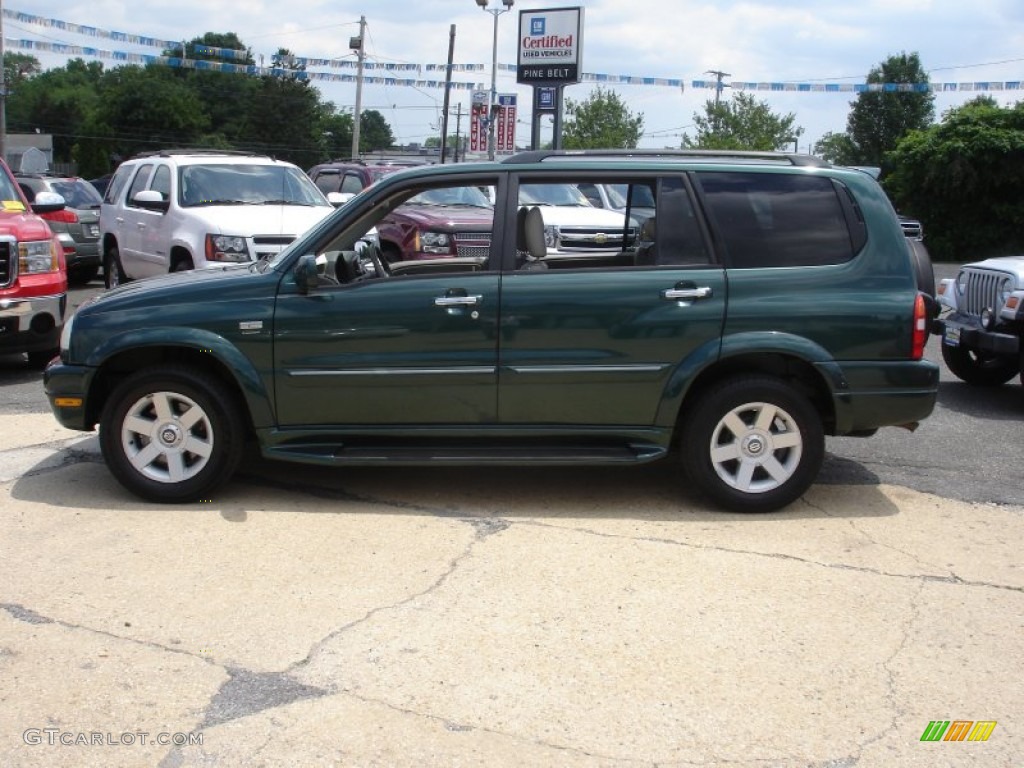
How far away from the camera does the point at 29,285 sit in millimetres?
9148

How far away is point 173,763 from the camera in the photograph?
11.0ft

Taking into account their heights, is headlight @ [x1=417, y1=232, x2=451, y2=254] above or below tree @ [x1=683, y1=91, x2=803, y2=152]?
below

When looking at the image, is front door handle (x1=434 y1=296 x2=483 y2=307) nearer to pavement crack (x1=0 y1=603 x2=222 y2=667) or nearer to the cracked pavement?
the cracked pavement

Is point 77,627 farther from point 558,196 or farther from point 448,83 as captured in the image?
point 448,83

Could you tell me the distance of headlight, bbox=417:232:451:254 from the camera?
1077 centimetres

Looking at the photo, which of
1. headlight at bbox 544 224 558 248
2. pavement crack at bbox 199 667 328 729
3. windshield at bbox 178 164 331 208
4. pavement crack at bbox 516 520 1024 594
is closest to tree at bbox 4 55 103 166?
windshield at bbox 178 164 331 208

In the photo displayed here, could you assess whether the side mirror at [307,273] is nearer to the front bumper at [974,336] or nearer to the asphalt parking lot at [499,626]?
the asphalt parking lot at [499,626]

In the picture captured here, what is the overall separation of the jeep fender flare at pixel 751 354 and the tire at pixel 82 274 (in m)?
13.9

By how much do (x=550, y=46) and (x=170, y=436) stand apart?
18.7 metres

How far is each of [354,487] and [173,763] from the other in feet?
9.74

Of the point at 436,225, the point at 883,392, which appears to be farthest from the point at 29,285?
the point at 883,392

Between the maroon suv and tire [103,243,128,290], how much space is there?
354 cm

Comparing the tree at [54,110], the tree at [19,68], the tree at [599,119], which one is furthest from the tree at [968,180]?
the tree at [19,68]

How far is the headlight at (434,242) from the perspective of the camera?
10766 mm
